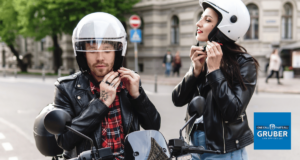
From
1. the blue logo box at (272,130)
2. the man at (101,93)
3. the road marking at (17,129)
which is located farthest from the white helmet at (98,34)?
the road marking at (17,129)

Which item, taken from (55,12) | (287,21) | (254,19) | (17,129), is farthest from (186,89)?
(287,21)

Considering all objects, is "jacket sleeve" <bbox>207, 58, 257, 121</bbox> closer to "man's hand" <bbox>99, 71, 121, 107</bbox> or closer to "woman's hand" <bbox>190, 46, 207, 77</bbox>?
"woman's hand" <bbox>190, 46, 207, 77</bbox>

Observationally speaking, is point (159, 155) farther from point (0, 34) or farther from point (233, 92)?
point (0, 34)

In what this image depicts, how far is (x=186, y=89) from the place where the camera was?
7.90 feet

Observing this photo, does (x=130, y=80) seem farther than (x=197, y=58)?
No

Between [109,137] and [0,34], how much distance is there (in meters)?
27.8

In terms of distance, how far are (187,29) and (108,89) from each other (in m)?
21.9

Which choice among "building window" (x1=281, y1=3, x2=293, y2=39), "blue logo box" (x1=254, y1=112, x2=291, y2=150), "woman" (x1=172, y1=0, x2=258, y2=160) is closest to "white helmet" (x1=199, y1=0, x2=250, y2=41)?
"woman" (x1=172, y1=0, x2=258, y2=160)

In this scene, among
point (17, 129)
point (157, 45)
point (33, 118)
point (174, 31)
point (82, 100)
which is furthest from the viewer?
point (157, 45)

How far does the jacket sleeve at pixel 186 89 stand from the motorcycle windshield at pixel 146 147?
843 mm

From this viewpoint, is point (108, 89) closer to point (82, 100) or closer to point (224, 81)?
point (82, 100)

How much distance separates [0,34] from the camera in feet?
87.1

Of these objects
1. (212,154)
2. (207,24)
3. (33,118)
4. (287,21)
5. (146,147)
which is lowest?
(33,118)

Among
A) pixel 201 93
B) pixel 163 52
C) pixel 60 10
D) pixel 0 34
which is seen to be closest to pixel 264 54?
pixel 163 52
